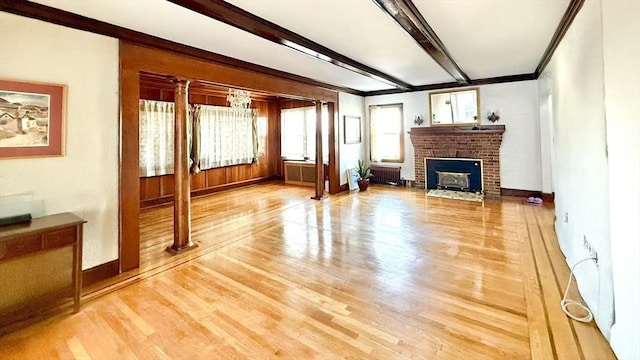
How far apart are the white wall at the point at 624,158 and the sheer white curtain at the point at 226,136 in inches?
276

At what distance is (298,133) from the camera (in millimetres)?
8766

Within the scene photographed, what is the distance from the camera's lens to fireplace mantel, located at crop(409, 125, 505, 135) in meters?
6.58

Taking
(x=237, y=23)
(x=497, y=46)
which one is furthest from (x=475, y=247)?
(x=237, y=23)

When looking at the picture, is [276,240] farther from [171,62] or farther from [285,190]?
[285,190]

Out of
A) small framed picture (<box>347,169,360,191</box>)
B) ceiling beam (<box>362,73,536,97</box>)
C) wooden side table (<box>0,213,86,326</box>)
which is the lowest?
wooden side table (<box>0,213,86,326</box>)

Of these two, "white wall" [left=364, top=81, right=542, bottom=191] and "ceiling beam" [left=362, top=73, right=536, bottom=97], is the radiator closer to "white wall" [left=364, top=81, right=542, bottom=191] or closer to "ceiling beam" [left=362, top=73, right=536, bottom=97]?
"ceiling beam" [left=362, top=73, right=536, bottom=97]

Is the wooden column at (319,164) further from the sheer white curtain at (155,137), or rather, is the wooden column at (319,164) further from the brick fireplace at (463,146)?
the sheer white curtain at (155,137)

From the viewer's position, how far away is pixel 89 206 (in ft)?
9.52

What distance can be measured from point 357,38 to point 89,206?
3520 mm

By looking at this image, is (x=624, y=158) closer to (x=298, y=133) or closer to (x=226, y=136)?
(x=226, y=136)

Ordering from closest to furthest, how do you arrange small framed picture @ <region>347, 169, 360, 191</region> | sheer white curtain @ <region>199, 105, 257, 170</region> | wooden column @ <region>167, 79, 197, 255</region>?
wooden column @ <region>167, 79, 197, 255</region>, sheer white curtain @ <region>199, 105, 257, 170</region>, small framed picture @ <region>347, 169, 360, 191</region>

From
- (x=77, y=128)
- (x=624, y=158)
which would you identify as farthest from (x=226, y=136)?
(x=624, y=158)

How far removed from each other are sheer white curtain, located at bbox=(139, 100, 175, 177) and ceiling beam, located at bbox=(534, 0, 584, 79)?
20.3 ft

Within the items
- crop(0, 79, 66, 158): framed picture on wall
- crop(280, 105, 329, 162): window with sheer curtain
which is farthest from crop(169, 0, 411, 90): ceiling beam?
crop(280, 105, 329, 162): window with sheer curtain
